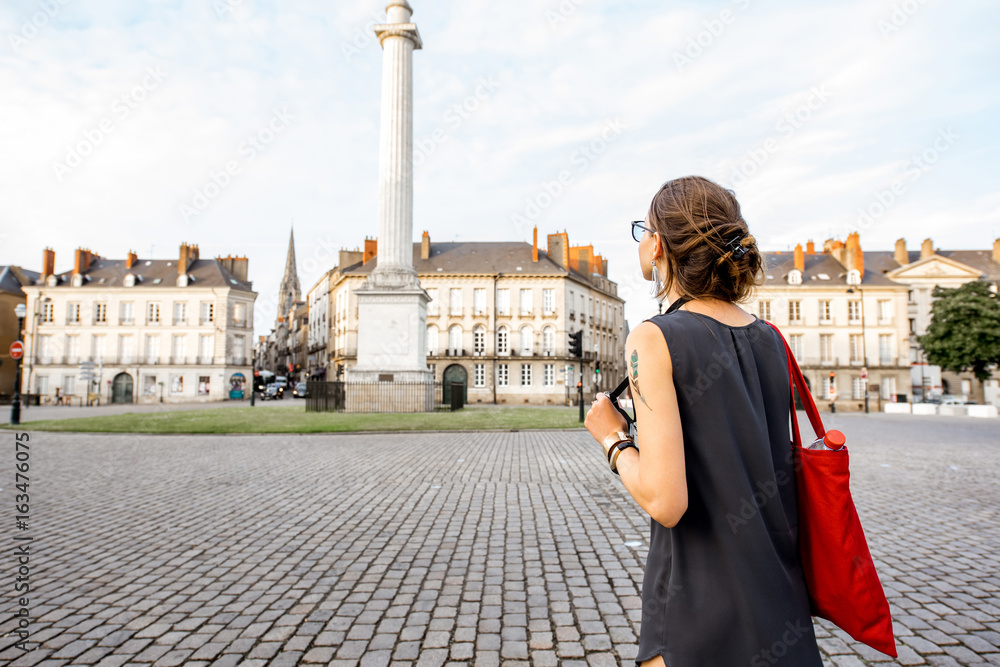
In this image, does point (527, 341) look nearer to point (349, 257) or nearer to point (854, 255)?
point (349, 257)

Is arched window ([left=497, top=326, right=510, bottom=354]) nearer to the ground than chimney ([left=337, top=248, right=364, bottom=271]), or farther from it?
nearer to the ground

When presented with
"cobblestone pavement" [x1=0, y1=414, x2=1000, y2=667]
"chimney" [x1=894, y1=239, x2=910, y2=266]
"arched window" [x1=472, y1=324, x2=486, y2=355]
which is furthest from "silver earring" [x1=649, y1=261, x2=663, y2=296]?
"chimney" [x1=894, y1=239, x2=910, y2=266]

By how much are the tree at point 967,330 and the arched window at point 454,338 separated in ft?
116

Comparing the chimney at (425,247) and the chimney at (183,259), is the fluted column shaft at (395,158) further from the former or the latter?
the chimney at (183,259)

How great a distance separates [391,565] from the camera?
4.84 metres

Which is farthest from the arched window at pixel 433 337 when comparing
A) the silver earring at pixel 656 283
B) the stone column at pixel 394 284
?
the silver earring at pixel 656 283

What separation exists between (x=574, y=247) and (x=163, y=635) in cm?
6107

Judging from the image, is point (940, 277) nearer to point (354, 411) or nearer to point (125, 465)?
point (354, 411)

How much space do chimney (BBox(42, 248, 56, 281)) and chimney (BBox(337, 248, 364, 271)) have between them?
26.2 metres

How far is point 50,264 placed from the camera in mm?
55438

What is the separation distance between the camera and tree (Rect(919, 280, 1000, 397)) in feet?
125

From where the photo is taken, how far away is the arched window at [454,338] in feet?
172

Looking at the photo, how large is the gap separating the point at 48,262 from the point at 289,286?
58.9 meters

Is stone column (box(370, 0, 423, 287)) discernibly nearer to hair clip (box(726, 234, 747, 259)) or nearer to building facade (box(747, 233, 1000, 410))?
hair clip (box(726, 234, 747, 259))
